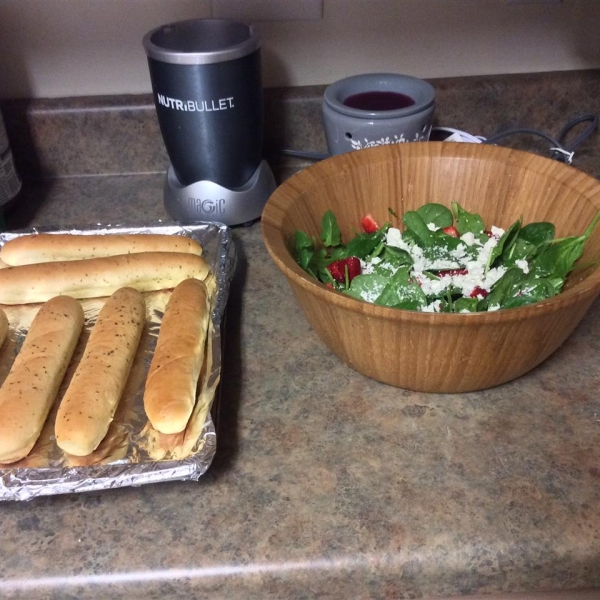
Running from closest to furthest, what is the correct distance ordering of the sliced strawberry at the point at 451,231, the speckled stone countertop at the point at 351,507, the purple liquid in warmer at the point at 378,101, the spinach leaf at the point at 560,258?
the speckled stone countertop at the point at 351,507 → the spinach leaf at the point at 560,258 → the sliced strawberry at the point at 451,231 → the purple liquid in warmer at the point at 378,101

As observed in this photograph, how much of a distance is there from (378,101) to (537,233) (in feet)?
0.95

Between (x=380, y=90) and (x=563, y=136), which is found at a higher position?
(x=380, y=90)

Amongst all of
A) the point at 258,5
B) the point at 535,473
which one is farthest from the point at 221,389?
the point at 258,5

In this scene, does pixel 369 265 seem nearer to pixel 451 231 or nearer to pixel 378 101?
pixel 451 231

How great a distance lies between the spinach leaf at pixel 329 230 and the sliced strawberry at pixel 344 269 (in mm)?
33

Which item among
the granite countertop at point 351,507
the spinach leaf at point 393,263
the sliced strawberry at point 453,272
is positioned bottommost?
the granite countertop at point 351,507

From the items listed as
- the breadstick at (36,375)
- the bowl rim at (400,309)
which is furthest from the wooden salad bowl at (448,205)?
the breadstick at (36,375)

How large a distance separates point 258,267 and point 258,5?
0.37 m

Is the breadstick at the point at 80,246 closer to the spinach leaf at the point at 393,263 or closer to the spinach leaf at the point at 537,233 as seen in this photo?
the spinach leaf at the point at 393,263

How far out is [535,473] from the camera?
1.64 ft

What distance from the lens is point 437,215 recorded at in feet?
2.16

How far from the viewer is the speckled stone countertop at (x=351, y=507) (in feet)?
1.47

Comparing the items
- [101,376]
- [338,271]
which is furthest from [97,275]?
[338,271]

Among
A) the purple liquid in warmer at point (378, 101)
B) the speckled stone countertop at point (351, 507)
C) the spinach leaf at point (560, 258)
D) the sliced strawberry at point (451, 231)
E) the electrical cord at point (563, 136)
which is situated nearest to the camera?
the speckled stone countertop at point (351, 507)
